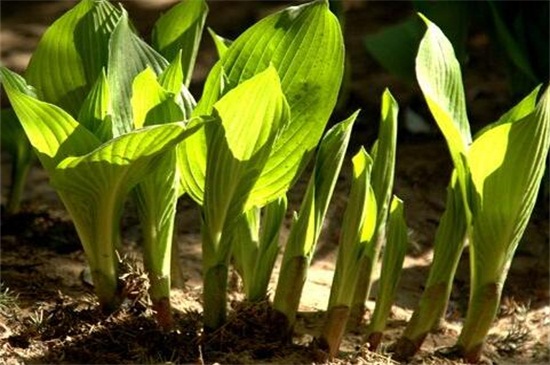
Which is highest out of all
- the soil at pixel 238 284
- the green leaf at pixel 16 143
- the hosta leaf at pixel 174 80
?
the hosta leaf at pixel 174 80

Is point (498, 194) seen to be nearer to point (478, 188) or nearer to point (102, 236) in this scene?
point (478, 188)

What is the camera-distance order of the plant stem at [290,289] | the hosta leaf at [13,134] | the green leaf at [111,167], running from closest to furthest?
the green leaf at [111,167] < the plant stem at [290,289] < the hosta leaf at [13,134]

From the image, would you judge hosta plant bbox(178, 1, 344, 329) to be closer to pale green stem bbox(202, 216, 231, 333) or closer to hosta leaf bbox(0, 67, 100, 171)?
pale green stem bbox(202, 216, 231, 333)

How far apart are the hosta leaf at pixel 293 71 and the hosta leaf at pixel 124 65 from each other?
13 centimetres

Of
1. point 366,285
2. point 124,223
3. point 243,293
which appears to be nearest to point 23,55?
point 124,223

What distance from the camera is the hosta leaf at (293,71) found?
6.54 feet

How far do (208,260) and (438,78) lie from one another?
530 millimetres

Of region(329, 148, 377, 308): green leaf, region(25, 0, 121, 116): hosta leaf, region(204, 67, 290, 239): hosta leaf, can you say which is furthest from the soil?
region(25, 0, 121, 116): hosta leaf

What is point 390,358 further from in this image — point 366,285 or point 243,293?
point 243,293

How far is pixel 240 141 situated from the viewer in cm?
192

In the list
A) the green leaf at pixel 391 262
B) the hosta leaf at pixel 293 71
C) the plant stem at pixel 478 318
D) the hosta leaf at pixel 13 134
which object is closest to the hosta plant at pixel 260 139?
the hosta leaf at pixel 293 71

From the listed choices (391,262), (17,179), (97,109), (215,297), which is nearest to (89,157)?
(97,109)

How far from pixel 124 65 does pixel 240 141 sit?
0.27 metres

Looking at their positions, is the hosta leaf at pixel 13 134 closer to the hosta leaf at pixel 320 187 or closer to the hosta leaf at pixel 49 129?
the hosta leaf at pixel 49 129
